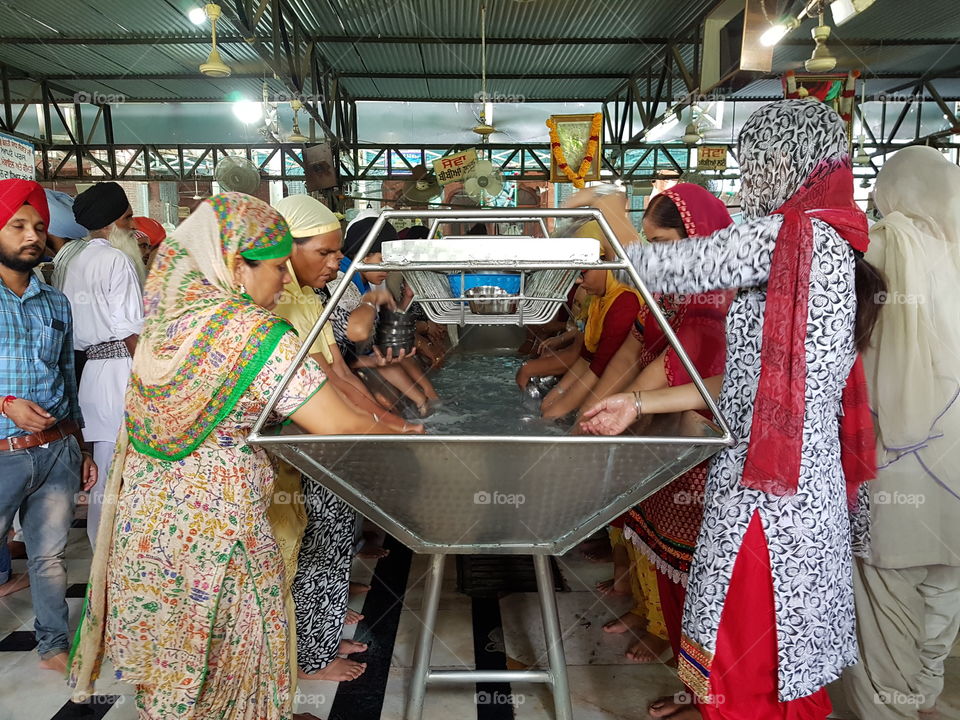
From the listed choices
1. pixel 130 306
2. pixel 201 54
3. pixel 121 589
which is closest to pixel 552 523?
pixel 121 589

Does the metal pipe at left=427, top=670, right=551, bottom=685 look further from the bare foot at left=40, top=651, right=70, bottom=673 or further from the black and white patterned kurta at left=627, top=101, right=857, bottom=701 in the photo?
the bare foot at left=40, top=651, right=70, bottom=673

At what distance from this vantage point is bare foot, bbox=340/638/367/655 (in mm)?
2271

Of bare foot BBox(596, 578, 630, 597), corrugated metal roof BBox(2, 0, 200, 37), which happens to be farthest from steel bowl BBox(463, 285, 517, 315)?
corrugated metal roof BBox(2, 0, 200, 37)

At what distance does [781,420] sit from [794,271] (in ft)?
0.98

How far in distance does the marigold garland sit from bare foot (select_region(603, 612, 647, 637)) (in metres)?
5.01

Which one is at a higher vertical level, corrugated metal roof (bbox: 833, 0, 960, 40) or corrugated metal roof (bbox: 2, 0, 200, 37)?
corrugated metal roof (bbox: 833, 0, 960, 40)

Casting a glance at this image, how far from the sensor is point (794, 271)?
130cm

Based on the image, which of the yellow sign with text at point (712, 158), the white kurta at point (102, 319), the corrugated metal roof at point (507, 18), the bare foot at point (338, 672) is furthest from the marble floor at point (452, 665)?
the yellow sign with text at point (712, 158)

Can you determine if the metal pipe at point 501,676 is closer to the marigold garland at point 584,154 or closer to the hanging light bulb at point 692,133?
the marigold garland at point 584,154

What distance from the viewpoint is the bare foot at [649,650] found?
2248 millimetres

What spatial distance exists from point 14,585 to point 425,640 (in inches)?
80.6

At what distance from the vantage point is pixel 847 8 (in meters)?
3.54

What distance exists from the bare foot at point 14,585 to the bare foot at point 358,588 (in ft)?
4.51

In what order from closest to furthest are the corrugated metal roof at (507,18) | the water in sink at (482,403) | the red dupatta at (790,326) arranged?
the red dupatta at (790,326)
the water in sink at (482,403)
the corrugated metal roof at (507,18)
